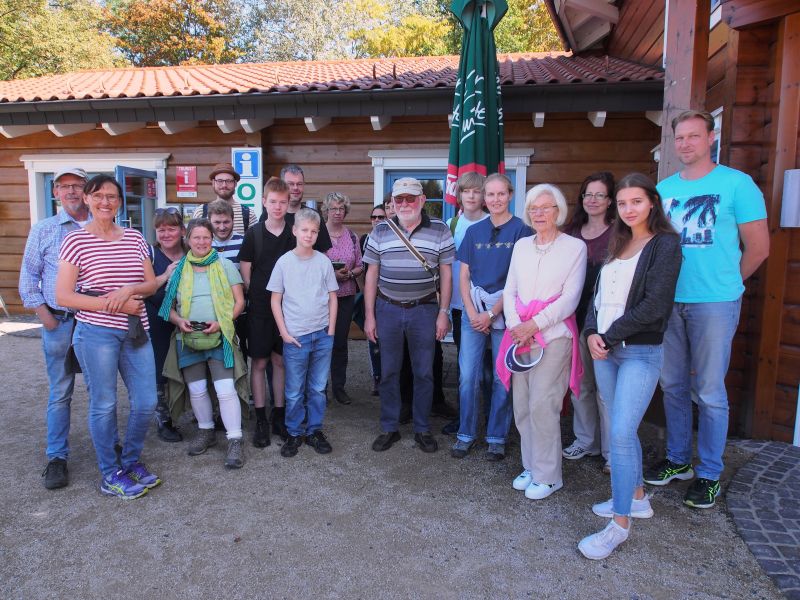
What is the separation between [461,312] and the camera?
12.3ft

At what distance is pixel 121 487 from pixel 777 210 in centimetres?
432

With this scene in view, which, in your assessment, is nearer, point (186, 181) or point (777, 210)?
point (777, 210)

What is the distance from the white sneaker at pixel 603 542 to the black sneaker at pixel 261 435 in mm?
2090

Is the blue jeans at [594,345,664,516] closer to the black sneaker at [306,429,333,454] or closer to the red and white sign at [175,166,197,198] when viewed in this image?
the black sneaker at [306,429,333,454]

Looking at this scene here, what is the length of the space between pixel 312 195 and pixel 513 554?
556 centimetres

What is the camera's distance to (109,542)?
2.53 metres

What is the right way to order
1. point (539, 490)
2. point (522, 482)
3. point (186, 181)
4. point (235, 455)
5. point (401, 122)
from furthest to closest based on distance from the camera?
1. point (186, 181)
2. point (401, 122)
3. point (235, 455)
4. point (522, 482)
5. point (539, 490)

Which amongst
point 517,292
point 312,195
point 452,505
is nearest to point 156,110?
point 312,195

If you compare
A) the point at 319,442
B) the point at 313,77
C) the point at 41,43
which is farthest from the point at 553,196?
the point at 41,43

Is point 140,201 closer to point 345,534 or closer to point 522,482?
point 345,534

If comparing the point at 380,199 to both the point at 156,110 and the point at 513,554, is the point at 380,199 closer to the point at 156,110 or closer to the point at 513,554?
the point at 156,110

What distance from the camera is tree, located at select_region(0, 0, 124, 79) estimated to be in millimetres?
17441

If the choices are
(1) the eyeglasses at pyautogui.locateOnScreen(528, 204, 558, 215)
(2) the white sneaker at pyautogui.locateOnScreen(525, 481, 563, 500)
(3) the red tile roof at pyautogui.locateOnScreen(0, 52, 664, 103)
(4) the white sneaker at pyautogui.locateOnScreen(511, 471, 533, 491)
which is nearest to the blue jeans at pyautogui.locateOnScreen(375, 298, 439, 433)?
(4) the white sneaker at pyautogui.locateOnScreen(511, 471, 533, 491)

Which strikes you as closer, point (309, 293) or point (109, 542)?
point (109, 542)
